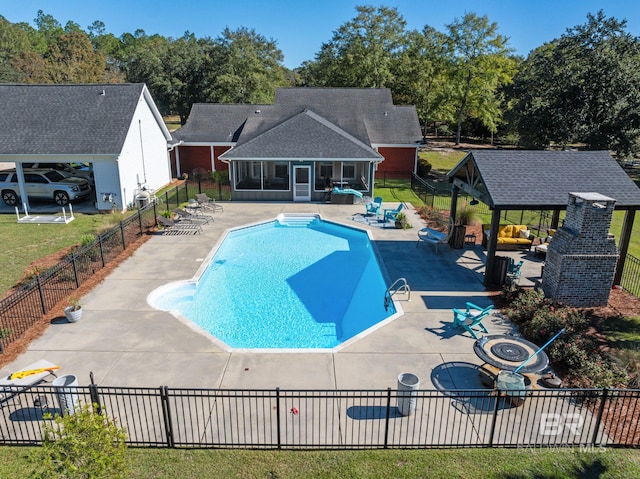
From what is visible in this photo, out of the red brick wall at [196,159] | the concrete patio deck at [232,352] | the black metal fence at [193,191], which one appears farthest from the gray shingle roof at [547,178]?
the red brick wall at [196,159]

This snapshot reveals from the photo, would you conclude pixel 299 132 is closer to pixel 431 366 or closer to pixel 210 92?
pixel 431 366

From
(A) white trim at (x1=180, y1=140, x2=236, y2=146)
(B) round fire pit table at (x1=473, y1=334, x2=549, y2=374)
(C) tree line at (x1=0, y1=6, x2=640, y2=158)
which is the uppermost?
(C) tree line at (x1=0, y1=6, x2=640, y2=158)

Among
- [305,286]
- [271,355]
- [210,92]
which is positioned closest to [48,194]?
[305,286]

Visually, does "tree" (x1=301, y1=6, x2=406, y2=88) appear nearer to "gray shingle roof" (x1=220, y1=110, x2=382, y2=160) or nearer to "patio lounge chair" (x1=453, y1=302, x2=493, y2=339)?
"gray shingle roof" (x1=220, y1=110, x2=382, y2=160)

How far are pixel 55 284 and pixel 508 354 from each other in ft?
41.5

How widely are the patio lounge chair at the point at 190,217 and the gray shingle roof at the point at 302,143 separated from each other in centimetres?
470

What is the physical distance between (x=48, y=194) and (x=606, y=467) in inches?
1016

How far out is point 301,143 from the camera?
26.2 metres

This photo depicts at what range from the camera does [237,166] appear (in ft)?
88.5

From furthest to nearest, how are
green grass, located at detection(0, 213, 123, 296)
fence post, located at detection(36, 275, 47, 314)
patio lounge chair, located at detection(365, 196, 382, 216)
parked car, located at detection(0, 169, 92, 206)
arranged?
patio lounge chair, located at detection(365, 196, 382, 216) → parked car, located at detection(0, 169, 92, 206) → green grass, located at detection(0, 213, 123, 296) → fence post, located at detection(36, 275, 47, 314)

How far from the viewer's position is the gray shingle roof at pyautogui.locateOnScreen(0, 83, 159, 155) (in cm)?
2214

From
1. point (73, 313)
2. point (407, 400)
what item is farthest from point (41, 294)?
point (407, 400)

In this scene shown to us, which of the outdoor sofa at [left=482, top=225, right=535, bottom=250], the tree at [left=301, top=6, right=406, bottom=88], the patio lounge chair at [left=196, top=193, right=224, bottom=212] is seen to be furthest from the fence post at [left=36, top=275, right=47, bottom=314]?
the tree at [left=301, top=6, right=406, bottom=88]

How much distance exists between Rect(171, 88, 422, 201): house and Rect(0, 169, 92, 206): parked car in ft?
27.2
